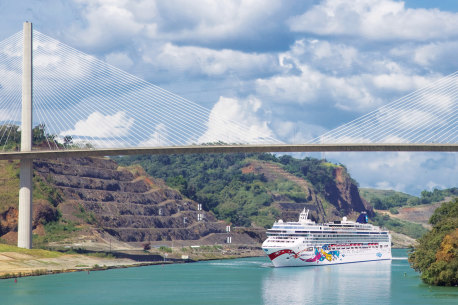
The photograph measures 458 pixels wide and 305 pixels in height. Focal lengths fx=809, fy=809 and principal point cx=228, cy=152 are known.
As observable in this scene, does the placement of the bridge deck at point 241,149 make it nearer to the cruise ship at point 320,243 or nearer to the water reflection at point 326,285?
the water reflection at point 326,285

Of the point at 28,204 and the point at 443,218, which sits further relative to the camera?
the point at 28,204

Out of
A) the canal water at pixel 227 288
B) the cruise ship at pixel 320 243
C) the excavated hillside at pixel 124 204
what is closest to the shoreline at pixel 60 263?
the canal water at pixel 227 288

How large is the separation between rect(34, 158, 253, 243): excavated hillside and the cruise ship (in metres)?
28.0

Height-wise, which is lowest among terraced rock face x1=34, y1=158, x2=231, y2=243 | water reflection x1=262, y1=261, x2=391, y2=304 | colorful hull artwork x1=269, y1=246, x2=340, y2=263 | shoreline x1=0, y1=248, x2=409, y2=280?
water reflection x1=262, y1=261, x2=391, y2=304

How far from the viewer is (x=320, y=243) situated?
97.6 meters

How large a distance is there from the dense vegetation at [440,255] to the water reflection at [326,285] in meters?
3.53

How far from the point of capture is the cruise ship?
9188 cm

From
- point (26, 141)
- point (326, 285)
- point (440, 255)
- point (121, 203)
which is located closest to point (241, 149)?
point (326, 285)

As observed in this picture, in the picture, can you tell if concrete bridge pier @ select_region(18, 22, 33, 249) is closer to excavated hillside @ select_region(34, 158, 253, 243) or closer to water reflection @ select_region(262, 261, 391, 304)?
water reflection @ select_region(262, 261, 391, 304)

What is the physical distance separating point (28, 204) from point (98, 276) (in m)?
11.2

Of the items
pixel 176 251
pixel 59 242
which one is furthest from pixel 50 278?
pixel 176 251

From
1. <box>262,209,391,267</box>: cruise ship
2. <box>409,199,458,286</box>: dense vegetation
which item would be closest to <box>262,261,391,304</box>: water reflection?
<box>262,209,391,267</box>: cruise ship

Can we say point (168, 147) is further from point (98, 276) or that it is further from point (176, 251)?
point (176, 251)

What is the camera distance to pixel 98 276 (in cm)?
7756
